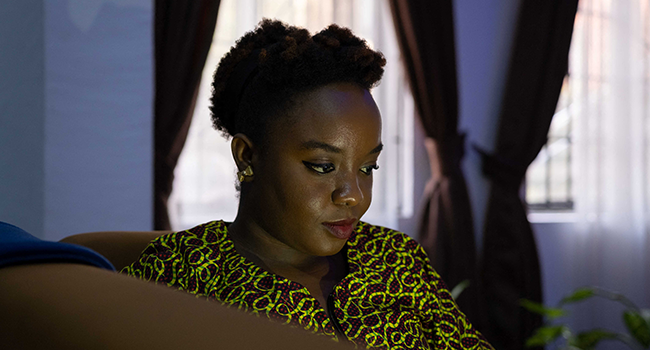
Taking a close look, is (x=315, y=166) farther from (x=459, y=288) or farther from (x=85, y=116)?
(x=459, y=288)

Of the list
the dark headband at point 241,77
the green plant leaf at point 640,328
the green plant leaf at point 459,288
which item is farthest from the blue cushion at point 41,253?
the green plant leaf at point 640,328

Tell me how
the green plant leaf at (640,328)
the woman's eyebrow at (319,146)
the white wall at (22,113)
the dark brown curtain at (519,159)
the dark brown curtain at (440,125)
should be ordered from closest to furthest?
the woman's eyebrow at (319,146) < the white wall at (22,113) < the green plant leaf at (640,328) < the dark brown curtain at (440,125) < the dark brown curtain at (519,159)

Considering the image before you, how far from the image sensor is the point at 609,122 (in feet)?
11.3

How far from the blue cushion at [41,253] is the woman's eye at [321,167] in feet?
1.83

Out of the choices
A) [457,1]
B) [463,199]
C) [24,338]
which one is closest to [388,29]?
[457,1]

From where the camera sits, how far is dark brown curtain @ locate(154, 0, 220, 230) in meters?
2.54

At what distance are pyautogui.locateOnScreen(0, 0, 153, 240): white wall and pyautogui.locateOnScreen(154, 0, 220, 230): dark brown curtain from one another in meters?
0.51

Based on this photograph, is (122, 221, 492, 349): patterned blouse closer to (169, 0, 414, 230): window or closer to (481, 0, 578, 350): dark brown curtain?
(169, 0, 414, 230): window

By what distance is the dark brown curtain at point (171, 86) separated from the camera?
254cm

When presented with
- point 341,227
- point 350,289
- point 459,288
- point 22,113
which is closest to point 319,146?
point 341,227

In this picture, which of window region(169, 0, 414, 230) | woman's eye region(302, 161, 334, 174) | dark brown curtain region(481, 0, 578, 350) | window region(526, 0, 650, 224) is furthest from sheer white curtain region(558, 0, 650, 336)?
woman's eye region(302, 161, 334, 174)

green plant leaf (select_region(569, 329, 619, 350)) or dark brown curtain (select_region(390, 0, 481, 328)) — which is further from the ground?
dark brown curtain (select_region(390, 0, 481, 328))

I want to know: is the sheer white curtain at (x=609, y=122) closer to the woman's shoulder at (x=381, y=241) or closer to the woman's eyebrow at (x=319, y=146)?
the woman's shoulder at (x=381, y=241)

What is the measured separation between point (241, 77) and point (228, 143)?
5.87 feet
